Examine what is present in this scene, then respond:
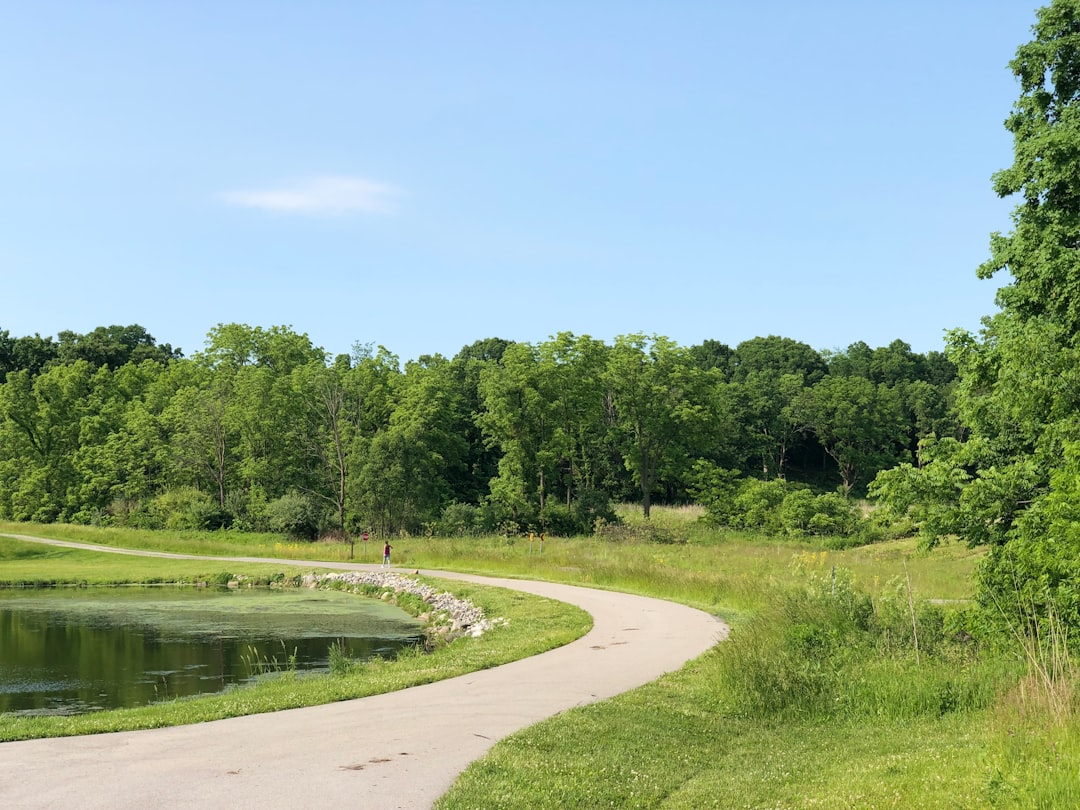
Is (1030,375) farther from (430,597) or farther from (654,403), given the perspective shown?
(654,403)

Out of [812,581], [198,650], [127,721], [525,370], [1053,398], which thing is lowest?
[198,650]

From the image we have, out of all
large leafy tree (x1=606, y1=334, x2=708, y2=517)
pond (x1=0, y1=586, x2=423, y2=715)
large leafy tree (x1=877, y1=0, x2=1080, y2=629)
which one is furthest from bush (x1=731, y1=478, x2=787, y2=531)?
large leafy tree (x1=877, y1=0, x2=1080, y2=629)

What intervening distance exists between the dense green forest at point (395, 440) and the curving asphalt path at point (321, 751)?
1490 inches

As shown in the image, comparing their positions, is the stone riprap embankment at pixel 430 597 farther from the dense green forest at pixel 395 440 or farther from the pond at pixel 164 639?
the dense green forest at pixel 395 440

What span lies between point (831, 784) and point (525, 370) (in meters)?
58.3

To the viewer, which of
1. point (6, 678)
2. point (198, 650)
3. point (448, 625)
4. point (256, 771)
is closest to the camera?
point (256, 771)

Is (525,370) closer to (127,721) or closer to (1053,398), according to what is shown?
(1053,398)

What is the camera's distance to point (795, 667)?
509 inches

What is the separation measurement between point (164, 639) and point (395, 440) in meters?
36.2

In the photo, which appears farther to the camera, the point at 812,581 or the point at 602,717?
the point at 812,581

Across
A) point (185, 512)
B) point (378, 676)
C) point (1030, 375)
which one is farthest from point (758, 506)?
point (378, 676)

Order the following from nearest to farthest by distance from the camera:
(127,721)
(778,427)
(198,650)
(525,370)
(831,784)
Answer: (831,784) < (127,721) < (198,650) < (525,370) < (778,427)

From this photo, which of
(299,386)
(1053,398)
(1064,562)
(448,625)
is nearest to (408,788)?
(1064,562)

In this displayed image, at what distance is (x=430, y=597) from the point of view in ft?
100
